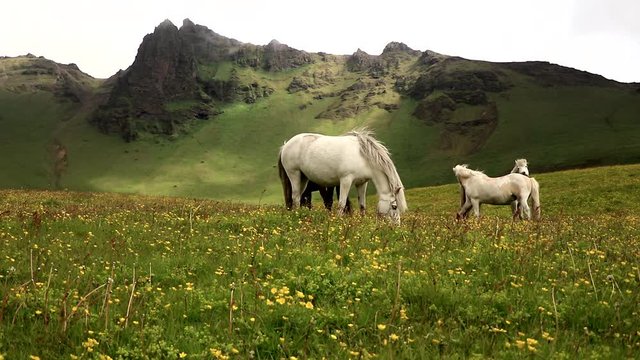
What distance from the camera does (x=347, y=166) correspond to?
1599 cm

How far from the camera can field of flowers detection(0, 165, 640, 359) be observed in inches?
202

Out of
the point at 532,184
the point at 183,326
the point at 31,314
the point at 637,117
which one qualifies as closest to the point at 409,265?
the point at 183,326

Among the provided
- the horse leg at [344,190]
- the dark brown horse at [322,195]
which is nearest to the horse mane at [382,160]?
the horse leg at [344,190]

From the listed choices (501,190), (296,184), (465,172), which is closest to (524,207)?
(501,190)

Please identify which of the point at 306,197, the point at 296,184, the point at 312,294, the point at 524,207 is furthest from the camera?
the point at 524,207

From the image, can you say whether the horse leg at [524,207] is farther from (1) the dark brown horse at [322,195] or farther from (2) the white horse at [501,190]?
(1) the dark brown horse at [322,195]

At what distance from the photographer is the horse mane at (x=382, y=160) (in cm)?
1522

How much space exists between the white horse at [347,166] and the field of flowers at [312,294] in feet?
11.4

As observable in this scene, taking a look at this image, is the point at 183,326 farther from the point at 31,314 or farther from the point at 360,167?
the point at 360,167

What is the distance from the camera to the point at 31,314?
18.5ft

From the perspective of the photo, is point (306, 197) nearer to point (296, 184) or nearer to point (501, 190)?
point (296, 184)

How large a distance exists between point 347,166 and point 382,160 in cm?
123

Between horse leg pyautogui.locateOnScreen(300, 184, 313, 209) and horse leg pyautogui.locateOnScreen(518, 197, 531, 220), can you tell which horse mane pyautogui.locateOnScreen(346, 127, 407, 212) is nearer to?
horse leg pyautogui.locateOnScreen(300, 184, 313, 209)

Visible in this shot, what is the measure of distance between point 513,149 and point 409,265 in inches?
7083
